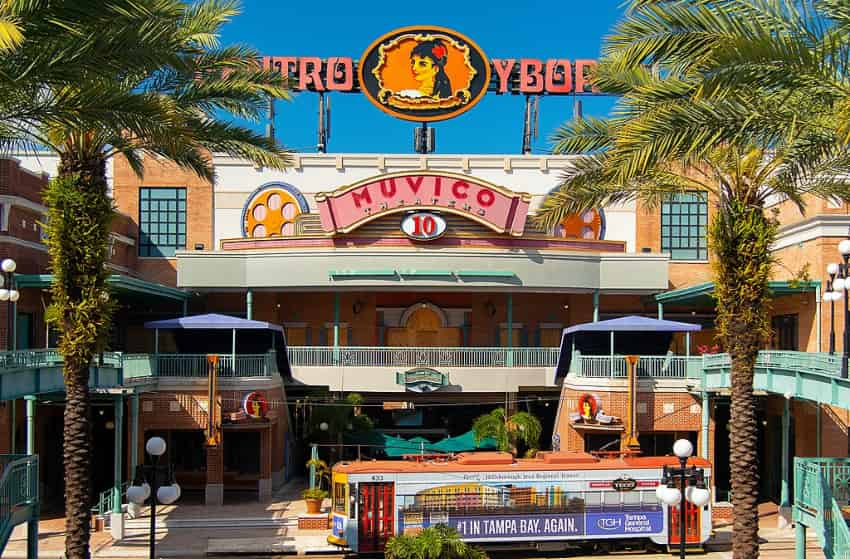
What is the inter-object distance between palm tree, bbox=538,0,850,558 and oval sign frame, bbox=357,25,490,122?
24.7 metres

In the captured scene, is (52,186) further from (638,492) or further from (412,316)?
(412,316)

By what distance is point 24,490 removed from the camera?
18.7 m

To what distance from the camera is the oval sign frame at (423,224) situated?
36281 millimetres

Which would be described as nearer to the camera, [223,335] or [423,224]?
[223,335]

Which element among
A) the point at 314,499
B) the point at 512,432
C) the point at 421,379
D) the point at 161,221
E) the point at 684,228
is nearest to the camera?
the point at 314,499

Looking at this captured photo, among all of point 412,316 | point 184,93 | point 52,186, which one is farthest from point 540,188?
point 52,186

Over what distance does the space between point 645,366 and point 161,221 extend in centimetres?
2250

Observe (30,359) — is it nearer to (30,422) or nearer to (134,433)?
(30,422)

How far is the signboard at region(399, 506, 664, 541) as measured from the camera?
83.9ft

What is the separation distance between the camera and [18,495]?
1838cm

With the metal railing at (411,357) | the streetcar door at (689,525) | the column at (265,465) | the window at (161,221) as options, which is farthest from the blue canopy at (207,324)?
the streetcar door at (689,525)

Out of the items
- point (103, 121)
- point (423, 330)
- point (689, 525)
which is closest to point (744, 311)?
point (689, 525)

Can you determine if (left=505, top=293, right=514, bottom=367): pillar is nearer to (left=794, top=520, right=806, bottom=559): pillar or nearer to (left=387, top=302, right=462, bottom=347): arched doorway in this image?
(left=387, top=302, right=462, bottom=347): arched doorway

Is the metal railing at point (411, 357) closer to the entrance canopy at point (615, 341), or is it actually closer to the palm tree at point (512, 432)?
the entrance canopy at point (615, 341)
